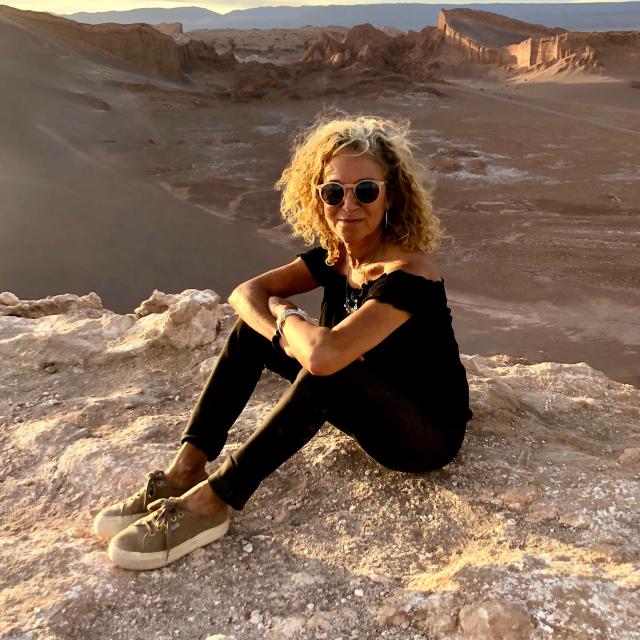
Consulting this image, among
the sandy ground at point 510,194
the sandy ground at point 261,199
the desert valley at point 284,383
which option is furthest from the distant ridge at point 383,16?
the desert valley at point 284,383

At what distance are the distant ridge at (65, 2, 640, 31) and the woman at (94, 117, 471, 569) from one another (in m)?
94.9

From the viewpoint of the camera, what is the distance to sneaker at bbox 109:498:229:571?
5.13 ft

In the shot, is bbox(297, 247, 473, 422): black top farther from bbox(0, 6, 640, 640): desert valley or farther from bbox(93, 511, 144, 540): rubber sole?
bbox(93, 511, 144, 540): rubber sole

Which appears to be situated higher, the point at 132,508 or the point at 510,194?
the point at 132,508

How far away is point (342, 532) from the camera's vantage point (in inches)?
67.6

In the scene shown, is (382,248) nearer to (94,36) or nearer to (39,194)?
(39,194)

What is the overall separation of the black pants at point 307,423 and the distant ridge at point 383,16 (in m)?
95.2

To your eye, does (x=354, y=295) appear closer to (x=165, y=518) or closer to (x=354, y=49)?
(x=165, y=518)

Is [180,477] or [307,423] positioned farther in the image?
[180,477]

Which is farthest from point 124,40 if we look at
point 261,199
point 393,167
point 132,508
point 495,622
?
point 495,622

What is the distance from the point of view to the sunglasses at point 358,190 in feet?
5.80

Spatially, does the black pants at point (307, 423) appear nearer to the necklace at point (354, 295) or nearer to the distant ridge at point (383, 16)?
the necklace at point (354, 295)

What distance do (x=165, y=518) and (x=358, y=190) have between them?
0.97m

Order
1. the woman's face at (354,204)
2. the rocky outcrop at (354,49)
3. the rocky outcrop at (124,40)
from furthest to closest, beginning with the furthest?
the rocky outcrop at (354,49)
the rocky outcrop at (124,40)
the woman's face at (354,204)
